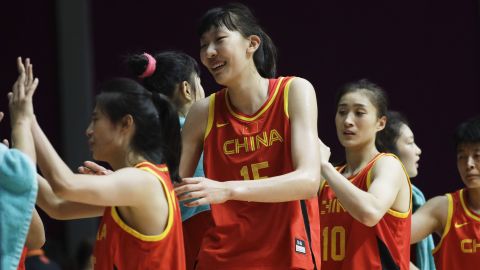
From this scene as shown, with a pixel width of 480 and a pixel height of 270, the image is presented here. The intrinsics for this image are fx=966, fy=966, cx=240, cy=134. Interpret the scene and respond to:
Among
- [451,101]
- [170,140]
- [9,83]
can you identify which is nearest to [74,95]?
[9,83]

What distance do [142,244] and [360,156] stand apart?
148cm

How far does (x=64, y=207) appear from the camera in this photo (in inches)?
133

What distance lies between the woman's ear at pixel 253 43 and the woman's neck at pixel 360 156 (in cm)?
85

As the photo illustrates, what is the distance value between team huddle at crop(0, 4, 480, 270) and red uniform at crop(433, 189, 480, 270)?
0.7 inches

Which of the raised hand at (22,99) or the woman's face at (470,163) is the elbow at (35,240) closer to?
the raised hand at (22,99)

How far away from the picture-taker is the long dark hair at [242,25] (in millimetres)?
3406

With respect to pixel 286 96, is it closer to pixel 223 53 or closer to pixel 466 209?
pixel 223 53

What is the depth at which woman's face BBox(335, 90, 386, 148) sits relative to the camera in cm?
408

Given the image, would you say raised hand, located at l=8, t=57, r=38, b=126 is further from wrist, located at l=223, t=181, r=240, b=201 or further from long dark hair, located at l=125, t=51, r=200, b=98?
long dark hair, located at l=125, t=51, r=200, b=98

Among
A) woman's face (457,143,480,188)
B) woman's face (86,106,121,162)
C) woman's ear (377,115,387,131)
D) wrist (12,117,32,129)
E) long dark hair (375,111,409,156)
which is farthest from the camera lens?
long dark hair (375,111,409,156)

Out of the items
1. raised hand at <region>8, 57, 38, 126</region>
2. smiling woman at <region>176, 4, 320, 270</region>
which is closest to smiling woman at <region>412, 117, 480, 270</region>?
smiling woman at <region>176, 4, 320, 270</region>

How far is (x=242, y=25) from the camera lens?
345cm

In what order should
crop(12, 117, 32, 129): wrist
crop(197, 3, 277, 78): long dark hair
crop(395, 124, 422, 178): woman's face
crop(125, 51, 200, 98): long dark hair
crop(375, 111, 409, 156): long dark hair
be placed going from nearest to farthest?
1. crop(12, 117, 32, 129): wrist
2. crop(197, 3, 277, 78): long dark hair
3. crop(125, 51, 200, 98): long dark hair
4. crop(375, 111, 409, 156): long dark hair
5. crop(395, 124, 422, 178): woman's face

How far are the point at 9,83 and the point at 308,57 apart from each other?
242 centimetres
